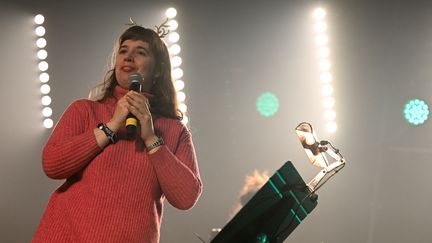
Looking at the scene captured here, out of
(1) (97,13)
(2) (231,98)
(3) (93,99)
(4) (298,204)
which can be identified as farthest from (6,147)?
(4) (298,204)

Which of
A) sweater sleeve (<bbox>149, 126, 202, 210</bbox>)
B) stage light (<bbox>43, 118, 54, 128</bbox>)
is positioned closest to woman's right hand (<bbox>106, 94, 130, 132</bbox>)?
sweater sleeve (<bbox>149, 126, 202, 210</bbox>)

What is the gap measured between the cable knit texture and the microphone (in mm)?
59

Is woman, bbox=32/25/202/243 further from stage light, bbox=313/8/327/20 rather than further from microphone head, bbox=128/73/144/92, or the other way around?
stage light, bbox=313/8/327/20

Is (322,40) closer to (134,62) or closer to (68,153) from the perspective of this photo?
(134,62)

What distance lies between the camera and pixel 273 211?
1.05 meters

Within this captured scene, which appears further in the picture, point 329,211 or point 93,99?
point 329,211

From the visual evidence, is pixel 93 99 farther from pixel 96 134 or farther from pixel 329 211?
pixel 329 211

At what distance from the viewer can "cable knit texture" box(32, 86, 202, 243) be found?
109cm

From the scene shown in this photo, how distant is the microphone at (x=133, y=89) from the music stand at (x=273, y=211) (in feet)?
1.06

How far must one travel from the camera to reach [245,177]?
10.5 feet

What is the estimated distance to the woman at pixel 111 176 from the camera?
1090mm

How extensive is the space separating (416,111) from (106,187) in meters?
2.45

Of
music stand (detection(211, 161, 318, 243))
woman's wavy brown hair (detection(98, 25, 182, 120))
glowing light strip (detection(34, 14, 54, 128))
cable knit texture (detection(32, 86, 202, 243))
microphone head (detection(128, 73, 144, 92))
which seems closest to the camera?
music stand (detection(211, 161, 318, 243))

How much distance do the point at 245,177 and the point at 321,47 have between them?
3.14 ft
